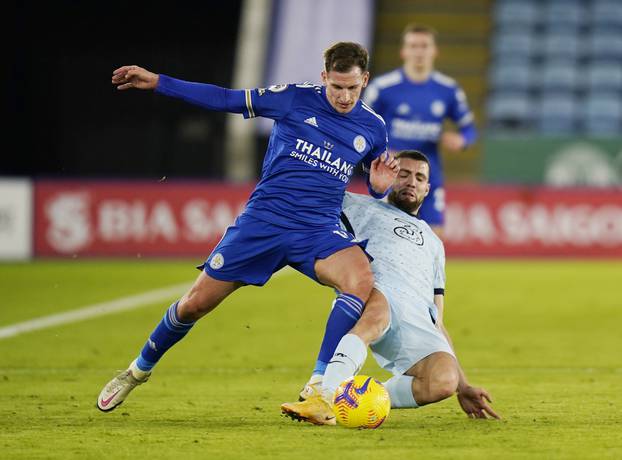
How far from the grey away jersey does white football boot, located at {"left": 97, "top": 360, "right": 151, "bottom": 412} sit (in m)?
1.25

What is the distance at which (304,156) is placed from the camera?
6078mm

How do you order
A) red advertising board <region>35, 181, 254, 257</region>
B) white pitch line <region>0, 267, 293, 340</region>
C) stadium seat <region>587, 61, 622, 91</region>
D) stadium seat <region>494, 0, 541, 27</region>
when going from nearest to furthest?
white pitch line <region>0, 267, 293, 340</region>, red advertising board <region>35, 181, 254, 257</region>, stadium seat <region>587, 61, 622, 91</region>, stadium seat <region>494, 0, 541, 27</region>

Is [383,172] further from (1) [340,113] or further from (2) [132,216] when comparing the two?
(2) [132,216]

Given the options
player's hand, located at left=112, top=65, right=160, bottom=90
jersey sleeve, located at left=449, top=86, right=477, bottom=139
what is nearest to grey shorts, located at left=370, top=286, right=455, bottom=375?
player's hand, located at left=112, top=65, right=160, bottom=90

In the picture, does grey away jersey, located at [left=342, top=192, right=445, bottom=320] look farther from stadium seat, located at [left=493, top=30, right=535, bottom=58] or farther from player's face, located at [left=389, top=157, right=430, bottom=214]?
stadium seat, located at [left=493, top=30, right=535, bottom=58]

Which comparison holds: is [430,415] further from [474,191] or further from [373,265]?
[474,191]

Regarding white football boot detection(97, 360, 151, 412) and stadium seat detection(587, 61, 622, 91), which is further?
stadium seat detection(587, 61, 622, 91)

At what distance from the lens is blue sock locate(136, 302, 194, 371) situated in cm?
616

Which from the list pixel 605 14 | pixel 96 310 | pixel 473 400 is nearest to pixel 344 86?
pixel 473 400

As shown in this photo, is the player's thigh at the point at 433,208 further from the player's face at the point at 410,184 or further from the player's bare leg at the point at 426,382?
the player's bare leg at the point at 426,382

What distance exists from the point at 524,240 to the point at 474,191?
1.01m

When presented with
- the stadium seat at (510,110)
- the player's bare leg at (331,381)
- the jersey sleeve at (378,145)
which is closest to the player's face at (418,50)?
the jersey sleeve at (378,145)

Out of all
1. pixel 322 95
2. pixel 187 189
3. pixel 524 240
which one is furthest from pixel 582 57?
pixel 322 95

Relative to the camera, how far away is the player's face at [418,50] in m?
9.79
